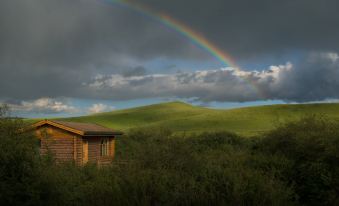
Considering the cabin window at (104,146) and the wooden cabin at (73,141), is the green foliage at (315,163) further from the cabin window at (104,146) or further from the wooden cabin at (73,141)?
the cabin window at (104,146)

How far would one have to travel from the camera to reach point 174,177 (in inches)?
477

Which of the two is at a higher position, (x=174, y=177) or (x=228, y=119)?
(x=228, y=119)

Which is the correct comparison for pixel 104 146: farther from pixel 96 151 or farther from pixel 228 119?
pixel 228 119

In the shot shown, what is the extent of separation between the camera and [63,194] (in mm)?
11039

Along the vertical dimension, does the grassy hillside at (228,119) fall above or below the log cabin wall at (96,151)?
above

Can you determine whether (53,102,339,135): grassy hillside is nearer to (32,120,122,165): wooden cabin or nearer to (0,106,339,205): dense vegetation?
(32,120,122,165): wooden cabin

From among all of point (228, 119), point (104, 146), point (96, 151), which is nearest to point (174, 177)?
point (96, 151)

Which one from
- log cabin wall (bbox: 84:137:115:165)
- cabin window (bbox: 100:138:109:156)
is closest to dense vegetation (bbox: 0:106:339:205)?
log cabin wall (bbox: 84:137:115:165)

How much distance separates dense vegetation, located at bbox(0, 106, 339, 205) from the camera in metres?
11.0

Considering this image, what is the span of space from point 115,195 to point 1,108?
4.23m

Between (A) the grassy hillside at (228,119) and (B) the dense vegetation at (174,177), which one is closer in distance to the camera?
(B) the dense vegetation at (174,177)

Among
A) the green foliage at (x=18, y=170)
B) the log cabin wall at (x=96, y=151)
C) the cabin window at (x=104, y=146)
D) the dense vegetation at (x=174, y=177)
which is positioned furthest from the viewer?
the cabin window at (x=104, y=146)

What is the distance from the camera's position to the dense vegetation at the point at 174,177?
1102 cm

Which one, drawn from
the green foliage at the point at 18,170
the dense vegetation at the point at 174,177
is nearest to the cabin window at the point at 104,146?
the dense vegetation at the point at 174,177
